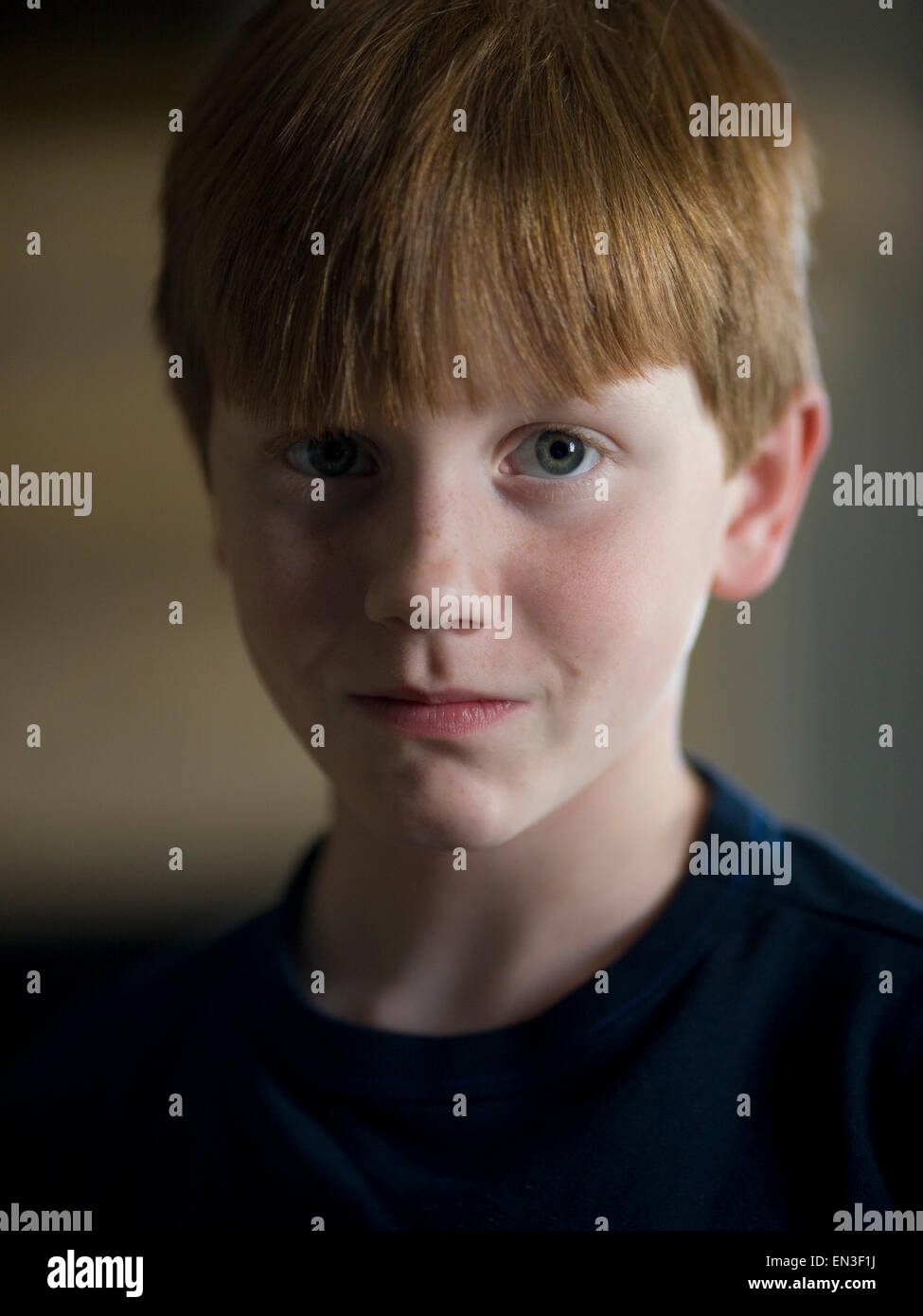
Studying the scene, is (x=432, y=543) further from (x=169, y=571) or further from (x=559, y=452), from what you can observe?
(x=169, y=571)

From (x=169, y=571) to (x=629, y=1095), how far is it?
0.46m

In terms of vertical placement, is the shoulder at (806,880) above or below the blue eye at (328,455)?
below

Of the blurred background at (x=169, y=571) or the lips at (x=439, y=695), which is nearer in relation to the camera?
the lips at (x=439, y=695)

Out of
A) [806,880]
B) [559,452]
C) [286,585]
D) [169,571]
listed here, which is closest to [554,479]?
[559,452]

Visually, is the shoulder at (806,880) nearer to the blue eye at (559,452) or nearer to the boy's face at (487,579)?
the boy's face at (487,579)

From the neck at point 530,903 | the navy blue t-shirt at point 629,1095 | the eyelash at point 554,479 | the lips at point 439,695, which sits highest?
the eyelash at point 554,479

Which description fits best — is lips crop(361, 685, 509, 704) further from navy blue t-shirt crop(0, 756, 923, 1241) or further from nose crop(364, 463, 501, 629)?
navy blue t-shirt crop(0, 756, 923, 1241)

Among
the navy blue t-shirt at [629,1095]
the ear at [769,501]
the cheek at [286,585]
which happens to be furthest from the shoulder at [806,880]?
the cheek at [286,585]

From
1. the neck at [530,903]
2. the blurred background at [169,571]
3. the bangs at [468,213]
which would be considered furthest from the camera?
the blurred background at [169,571]

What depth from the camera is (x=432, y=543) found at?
499mm

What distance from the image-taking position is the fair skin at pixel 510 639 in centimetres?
51

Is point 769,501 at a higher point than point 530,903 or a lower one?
higher

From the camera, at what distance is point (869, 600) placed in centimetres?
72

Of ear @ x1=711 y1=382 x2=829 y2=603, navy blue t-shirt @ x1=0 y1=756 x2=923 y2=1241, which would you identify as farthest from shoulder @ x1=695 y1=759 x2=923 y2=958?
ear @ x1=711 y1=382 x2=829 y2=603
